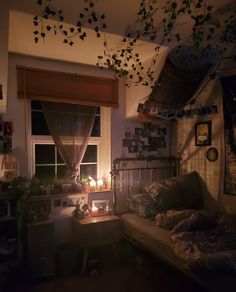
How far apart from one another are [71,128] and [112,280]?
1.86m

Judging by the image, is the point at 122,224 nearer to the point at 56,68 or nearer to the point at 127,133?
the point at 127,133

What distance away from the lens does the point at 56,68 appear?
3.07 metres

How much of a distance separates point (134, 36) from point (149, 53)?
0.53 metres

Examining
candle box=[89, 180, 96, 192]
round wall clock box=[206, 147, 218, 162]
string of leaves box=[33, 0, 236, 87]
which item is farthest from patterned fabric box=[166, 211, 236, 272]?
string of leaves box=[33, 0, 236, 87]

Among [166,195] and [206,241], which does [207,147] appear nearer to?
[166,195]

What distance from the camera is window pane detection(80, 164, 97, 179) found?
3448mm

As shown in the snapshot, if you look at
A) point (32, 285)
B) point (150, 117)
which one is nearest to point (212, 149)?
point (150, 117)

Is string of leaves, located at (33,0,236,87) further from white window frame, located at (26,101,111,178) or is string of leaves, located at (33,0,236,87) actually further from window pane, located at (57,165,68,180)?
window pane, located at (57,165,68,180)

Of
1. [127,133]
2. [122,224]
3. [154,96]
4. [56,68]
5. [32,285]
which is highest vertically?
[56,68]

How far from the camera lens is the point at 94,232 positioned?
2.80 m

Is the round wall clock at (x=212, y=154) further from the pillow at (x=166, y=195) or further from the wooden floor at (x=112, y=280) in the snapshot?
the wooden floor at (x=112, y=280)

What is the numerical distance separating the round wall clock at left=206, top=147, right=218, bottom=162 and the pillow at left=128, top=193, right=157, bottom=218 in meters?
0.90

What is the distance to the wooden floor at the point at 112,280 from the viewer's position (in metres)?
2.26

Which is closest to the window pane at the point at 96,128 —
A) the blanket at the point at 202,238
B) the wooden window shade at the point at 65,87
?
the wooden window shade at the point at 65,87
